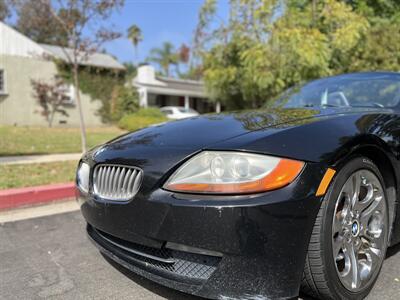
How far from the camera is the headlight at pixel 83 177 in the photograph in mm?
2505

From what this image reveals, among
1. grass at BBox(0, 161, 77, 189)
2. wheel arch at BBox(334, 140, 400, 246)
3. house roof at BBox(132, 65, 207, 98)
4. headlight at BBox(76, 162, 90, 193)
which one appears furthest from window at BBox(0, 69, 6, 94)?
wheel arch at BBox(334, 140, 400, 246)

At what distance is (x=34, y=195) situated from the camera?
442 centimetres

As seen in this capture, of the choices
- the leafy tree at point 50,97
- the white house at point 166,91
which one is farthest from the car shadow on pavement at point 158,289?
the white house at point 166,91

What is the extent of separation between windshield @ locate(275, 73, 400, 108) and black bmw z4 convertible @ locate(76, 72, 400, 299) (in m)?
0.77

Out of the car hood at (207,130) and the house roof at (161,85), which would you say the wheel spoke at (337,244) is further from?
the house roof at (161,85)

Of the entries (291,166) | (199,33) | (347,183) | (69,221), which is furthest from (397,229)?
(199,33)

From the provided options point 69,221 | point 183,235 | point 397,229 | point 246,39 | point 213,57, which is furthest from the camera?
point 213,57

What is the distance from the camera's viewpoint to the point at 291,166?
71.8 inches

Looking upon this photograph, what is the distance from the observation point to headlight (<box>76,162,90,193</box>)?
2505 mm

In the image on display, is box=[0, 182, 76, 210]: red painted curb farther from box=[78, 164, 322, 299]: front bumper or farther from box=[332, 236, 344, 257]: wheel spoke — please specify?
box=[332, 236, 344, 257]: wheel spoke

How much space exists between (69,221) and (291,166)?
2.68 metres

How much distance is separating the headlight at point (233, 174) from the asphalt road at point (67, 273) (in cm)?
73

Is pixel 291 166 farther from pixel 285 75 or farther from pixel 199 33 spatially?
pixel 199 33

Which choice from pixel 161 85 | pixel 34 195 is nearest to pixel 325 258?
pixel 34 195
